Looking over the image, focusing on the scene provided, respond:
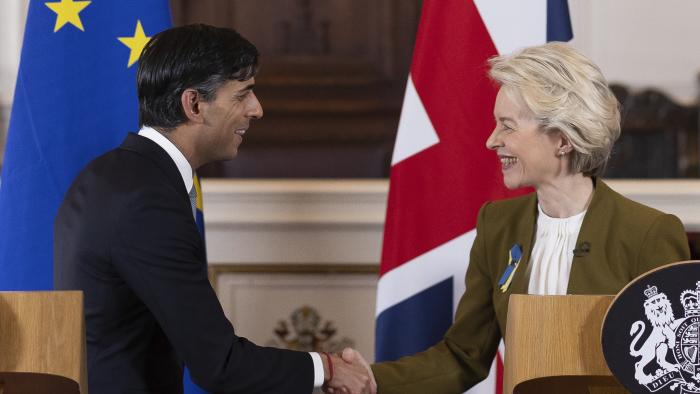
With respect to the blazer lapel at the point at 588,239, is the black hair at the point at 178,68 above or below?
above

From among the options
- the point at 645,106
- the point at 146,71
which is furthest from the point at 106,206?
the point at 645,106

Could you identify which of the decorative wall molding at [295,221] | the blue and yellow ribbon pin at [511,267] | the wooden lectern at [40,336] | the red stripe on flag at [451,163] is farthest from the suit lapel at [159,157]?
the decorative wall molding at [295,221]

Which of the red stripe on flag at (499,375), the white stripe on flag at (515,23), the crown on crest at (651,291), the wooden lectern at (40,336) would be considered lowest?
the red stripe on flag at (499,375)

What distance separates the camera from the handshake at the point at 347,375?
93.5 inches

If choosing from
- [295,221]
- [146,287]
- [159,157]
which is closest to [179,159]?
[159,157]

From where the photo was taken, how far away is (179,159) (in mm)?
2303

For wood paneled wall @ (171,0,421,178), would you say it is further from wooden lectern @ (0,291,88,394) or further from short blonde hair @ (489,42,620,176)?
wooden lectern @ (0,291,88,394)

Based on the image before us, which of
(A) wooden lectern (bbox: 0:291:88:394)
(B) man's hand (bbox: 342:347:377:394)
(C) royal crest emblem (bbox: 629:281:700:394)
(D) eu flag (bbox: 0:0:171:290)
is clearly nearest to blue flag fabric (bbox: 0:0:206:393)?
(D) eu flag (bbox: 0:0:171:290)

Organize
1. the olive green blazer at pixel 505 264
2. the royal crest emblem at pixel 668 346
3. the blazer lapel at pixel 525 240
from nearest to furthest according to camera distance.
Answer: the royal crest emblem at pixel 668 346
the olive green blazer at pixel 505 264
the blazer lapel at pixel 525 240

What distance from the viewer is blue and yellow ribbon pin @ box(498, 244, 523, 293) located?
8.18ft

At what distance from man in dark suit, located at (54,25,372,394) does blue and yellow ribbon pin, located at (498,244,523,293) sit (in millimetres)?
450

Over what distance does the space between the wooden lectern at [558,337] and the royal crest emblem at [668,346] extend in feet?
0.30

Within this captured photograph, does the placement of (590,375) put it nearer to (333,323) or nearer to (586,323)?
(586,323)

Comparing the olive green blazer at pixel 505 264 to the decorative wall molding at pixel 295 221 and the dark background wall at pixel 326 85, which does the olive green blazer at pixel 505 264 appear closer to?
the decorative wall molding at pixel 295 221
